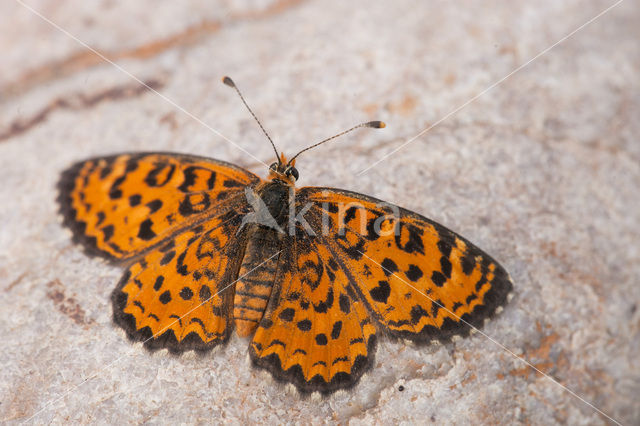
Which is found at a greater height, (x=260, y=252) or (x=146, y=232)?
(x=260, y=252)

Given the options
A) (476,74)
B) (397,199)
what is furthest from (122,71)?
(476,74)

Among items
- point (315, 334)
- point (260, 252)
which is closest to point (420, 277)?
point (315, 334)

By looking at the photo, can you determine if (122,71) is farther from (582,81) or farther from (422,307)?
(582,81)

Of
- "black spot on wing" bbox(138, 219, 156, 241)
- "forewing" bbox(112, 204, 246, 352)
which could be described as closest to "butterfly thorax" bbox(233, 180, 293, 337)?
"forewing" bbox(112, 204, 246, 352)

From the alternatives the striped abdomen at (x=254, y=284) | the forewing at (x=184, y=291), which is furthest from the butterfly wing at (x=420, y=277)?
the forewing at (x=184, y=291)

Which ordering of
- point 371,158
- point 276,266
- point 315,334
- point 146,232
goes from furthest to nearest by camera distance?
point 371,158 → point 146,232 → point 276,266 → point 315,334

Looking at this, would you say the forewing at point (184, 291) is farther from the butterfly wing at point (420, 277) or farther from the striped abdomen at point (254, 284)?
the butterfly wing at point (420, 277)

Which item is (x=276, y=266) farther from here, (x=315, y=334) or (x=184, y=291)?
(x=184, y=291)
